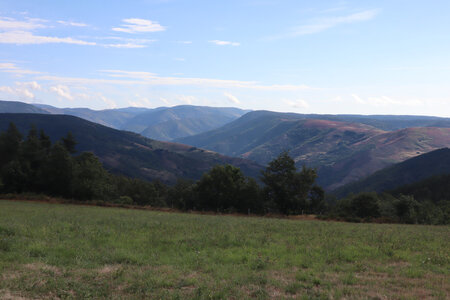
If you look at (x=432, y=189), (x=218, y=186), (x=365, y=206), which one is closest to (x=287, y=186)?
(x=218, y=186)

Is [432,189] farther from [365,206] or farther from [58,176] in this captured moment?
[58,176]

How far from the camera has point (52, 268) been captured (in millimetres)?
10695

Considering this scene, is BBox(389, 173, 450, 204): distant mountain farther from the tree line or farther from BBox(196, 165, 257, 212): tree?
BBox(196, 165, 257, 212): tree

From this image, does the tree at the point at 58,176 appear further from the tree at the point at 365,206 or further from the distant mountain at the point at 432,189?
the distant mountain at the point at 432,189

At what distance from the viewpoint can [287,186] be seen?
170 feet

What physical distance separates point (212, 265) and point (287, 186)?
41.8m

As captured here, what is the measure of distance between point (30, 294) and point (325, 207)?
56.6 m

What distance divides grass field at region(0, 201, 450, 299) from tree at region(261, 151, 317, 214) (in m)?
33.8

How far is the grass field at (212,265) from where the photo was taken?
29.6 ft

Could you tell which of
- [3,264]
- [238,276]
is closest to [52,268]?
[3,264]

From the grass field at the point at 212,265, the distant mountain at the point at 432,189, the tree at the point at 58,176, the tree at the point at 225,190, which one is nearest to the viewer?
the grass field at the point at 212,265

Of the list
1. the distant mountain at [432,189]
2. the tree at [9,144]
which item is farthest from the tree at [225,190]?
the distant mountain at [432,189]

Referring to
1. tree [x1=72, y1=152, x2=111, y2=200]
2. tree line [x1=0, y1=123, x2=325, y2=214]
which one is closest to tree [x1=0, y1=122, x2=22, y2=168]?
tree line [x1=0, y1=123, x2=325, y2=214]

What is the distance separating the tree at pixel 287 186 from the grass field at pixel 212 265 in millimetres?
33787
